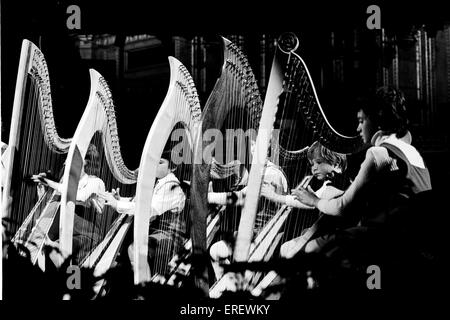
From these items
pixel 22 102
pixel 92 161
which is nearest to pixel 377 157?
pixel 92 161

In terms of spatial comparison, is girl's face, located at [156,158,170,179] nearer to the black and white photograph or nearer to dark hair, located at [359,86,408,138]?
the black and white photograph

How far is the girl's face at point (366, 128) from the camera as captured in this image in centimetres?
516

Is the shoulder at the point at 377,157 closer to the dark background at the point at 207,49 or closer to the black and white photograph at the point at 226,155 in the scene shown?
the black and white photograph at the point at 226,155

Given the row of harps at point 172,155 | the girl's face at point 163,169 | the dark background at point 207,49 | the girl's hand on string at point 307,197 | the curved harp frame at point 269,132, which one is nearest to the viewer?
the curved harp frame at point 269,132

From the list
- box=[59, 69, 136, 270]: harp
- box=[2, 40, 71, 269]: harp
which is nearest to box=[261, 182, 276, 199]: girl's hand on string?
box=[59, 69, 136, 270]: harp

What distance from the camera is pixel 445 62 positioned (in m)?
5.25

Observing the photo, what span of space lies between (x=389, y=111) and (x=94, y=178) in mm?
2185

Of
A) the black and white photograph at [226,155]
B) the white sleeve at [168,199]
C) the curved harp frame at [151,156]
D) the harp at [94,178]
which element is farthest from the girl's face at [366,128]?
the harp at [94,178]

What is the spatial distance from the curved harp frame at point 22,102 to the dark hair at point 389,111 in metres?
2.27

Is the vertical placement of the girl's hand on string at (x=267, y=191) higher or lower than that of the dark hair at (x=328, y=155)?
lower

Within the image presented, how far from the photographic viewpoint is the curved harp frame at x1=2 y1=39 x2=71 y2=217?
5422 mm

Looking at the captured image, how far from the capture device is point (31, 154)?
5.65 metres

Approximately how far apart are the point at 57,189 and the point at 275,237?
5.75ft
